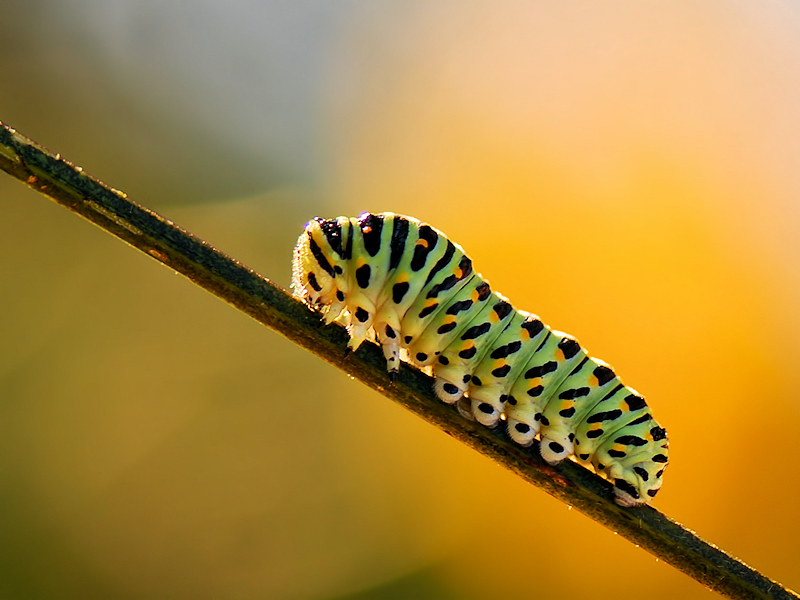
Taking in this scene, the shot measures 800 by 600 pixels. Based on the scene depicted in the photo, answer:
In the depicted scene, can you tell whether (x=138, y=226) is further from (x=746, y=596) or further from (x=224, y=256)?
(x=746, y=596)

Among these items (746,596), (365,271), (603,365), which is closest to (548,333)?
(603,365)

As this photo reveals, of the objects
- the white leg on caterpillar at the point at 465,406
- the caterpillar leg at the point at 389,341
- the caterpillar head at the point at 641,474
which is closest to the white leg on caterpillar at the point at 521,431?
the white leg on caterpillar at the point at 465,406

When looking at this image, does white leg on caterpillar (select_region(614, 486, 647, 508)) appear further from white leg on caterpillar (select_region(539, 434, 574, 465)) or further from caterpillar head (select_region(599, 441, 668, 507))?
white leg on caterpillar (select_region(539, 434, 574, 465))

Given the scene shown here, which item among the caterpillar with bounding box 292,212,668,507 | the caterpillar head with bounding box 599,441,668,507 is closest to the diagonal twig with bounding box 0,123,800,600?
the caterpillar head with bounding box 599,441,668,507

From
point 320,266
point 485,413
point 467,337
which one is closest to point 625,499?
point 485,413

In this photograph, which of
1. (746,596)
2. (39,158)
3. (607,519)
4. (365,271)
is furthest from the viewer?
(365,271)
